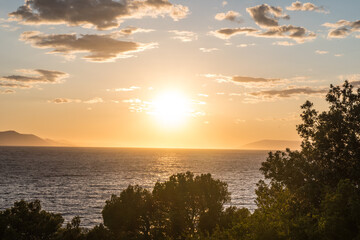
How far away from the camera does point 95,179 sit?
157 metres

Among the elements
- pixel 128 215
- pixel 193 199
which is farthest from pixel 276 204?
pixel 128 215

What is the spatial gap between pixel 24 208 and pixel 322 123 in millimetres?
34236

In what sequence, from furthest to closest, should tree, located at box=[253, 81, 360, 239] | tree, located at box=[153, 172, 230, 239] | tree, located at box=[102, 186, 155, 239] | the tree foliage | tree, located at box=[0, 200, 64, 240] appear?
tree, located at box=[153, 172, 230, 239] → tree, located at box=[102, 186, 155, 239] → tree, located at box=[0, 200, 64, 240] → tree, located at box=[253, 81, 360, 239] → the tree foliage

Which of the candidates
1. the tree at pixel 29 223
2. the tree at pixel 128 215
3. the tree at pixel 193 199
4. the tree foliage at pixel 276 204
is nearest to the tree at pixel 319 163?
the tree foliage at pixel 276 204

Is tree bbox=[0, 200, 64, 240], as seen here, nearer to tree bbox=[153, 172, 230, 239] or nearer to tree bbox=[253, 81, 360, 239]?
tree bbox=[153, 172, 230, 239]

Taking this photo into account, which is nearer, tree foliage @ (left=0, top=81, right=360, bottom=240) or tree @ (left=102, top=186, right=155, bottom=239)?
tree foliage @ (left=0, top=81, right=360, bottom=240)

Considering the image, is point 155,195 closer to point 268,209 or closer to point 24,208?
point 24,208

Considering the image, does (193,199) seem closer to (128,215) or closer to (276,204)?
(128,215)

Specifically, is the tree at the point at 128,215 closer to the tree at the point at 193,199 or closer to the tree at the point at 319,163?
the tree at the point at 193,199

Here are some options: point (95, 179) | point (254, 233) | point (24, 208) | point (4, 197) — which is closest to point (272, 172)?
point (254, 233)

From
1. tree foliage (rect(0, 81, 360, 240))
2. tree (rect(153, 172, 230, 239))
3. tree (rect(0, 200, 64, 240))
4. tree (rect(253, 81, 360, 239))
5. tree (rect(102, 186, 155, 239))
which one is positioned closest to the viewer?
tree foliage (rect(0, 81, 360, 240))

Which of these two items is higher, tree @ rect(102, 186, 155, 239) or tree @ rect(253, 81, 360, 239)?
tree @ rect(253, 81, 360, 239)

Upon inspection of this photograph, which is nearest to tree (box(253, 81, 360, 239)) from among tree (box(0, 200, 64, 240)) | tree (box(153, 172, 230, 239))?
tree (box(153, 172, 230, 239))

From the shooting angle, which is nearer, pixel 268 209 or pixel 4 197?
pixel 268 209
